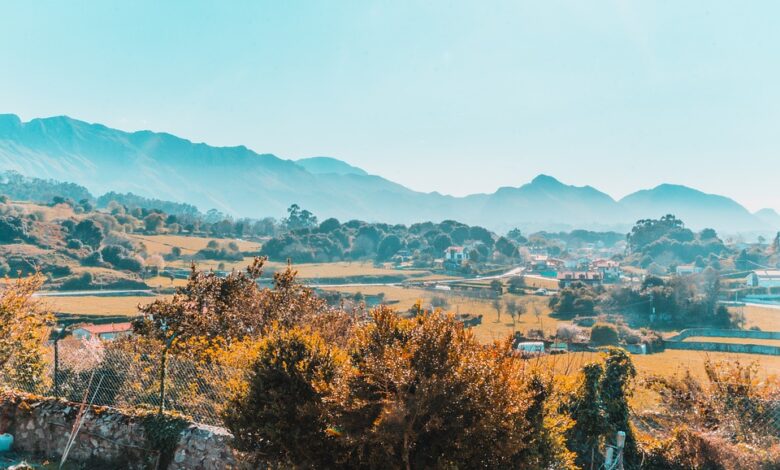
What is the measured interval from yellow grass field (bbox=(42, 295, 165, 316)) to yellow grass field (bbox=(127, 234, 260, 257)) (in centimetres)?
3685

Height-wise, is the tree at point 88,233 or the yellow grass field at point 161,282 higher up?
the tree at point 88,233

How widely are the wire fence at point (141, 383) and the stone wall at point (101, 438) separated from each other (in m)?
0.32

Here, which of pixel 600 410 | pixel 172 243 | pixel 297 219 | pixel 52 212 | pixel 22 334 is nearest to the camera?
pixel 22 334

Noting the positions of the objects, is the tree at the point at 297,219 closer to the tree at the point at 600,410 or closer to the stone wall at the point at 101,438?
the tree at the point at 600,410

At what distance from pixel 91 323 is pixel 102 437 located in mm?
41450

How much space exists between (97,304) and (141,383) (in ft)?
166

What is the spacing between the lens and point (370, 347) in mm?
6668

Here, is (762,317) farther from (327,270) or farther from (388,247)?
(388,247)

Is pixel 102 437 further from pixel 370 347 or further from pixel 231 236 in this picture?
pixel 231 236

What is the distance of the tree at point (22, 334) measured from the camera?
9914 millimetres

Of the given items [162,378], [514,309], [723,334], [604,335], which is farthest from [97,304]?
[723,334]

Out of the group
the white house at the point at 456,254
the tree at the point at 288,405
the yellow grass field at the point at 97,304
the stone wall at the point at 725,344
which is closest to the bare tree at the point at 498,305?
the stone wall at the point at 725,344

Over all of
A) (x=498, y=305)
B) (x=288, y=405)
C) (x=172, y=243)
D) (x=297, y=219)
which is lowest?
(x=498, y=305)

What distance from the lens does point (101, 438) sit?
364 inches
